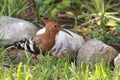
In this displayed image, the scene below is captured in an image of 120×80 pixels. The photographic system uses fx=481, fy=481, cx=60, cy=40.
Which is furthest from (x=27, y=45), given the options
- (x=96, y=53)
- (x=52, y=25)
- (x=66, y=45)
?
(x=96, y=53)

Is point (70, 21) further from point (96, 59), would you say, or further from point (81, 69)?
point (81, 69)

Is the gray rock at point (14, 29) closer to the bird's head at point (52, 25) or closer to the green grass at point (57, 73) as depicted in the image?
the bird's head at point (52, 25)

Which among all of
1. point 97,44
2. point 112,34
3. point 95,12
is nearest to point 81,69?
point 97,44

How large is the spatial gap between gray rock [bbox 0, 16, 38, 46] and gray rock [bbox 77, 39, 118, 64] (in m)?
1.23

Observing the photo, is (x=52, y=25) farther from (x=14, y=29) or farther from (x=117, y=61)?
(x=14, y=29)

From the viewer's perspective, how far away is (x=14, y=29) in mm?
7695

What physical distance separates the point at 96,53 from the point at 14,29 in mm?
1696

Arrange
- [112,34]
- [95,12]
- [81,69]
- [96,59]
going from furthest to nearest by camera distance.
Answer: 1. [95,12]
2. [112,34]
3. [96,59]
4. [81,69]

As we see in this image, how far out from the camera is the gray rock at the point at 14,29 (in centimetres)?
752

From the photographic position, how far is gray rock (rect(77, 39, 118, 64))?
651cm

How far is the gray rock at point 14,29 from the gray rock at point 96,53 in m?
1.23

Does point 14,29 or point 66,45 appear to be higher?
point 14,29

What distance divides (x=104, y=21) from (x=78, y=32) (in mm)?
511

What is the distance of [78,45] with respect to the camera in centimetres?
723
